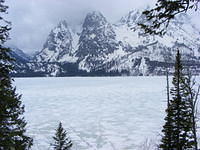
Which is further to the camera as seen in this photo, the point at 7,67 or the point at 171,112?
the point at 171,112

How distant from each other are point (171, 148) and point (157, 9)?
41.8 feet

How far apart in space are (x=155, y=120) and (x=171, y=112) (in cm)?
2020

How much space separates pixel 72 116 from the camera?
3944 cm

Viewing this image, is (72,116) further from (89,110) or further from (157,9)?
(157,9)

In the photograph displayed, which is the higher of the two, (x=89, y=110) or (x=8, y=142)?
(x=8, y=142)

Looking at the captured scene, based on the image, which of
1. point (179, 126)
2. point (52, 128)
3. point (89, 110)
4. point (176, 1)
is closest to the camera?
point (176, 1)

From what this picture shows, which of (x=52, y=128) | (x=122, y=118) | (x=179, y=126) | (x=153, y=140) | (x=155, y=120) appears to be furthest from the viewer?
(x=122, y=118)

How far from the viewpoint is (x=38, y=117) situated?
125ft

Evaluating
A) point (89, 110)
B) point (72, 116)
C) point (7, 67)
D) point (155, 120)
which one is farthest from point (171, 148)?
point (89, 110)

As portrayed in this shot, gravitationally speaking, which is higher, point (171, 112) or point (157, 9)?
point (157, 9)

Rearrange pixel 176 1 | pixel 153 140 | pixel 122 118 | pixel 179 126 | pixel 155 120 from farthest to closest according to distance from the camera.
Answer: pixel 122 118 → pixel 155 120 → pixel 153 140 → pixel 179 126 → pixel 176 1

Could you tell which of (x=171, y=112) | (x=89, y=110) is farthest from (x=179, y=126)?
(x=89, y=110)

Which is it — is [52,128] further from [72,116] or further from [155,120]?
[155,120]

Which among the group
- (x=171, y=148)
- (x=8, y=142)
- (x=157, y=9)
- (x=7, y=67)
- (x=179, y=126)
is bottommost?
(x=171, y=148)
